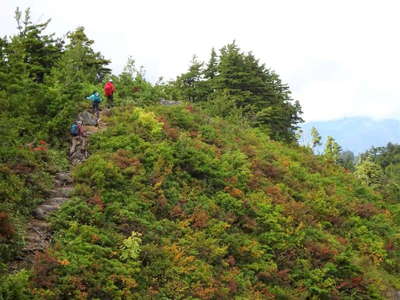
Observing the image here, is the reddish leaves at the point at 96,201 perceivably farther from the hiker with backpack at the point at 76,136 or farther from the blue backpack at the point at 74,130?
the blue backpack at the point at 74,130

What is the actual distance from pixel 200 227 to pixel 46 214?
15.7 ft

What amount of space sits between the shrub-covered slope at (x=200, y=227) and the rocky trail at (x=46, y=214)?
1.03ft

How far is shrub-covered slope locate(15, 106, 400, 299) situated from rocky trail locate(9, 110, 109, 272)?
315 millimetres

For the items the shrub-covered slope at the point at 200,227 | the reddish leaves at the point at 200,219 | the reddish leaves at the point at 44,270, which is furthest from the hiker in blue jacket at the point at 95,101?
the reddish leaves at the point at 44,270

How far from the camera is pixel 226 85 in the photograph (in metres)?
37.4

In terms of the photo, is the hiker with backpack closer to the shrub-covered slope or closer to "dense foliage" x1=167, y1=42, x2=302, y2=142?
the shrub-covered slope

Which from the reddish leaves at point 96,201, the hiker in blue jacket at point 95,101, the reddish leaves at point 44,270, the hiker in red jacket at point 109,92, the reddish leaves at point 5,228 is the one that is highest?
the hiker in red jacket at point 109,92

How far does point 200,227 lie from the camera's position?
14.9 m

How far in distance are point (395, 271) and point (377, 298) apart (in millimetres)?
3952

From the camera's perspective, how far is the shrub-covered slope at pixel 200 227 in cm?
1145

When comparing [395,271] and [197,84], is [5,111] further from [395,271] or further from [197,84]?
[197,84]

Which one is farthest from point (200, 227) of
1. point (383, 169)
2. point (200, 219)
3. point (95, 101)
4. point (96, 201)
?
point (383, 169)

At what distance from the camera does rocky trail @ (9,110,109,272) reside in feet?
36.3

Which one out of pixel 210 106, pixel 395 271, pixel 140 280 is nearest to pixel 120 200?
pixel 140 280
